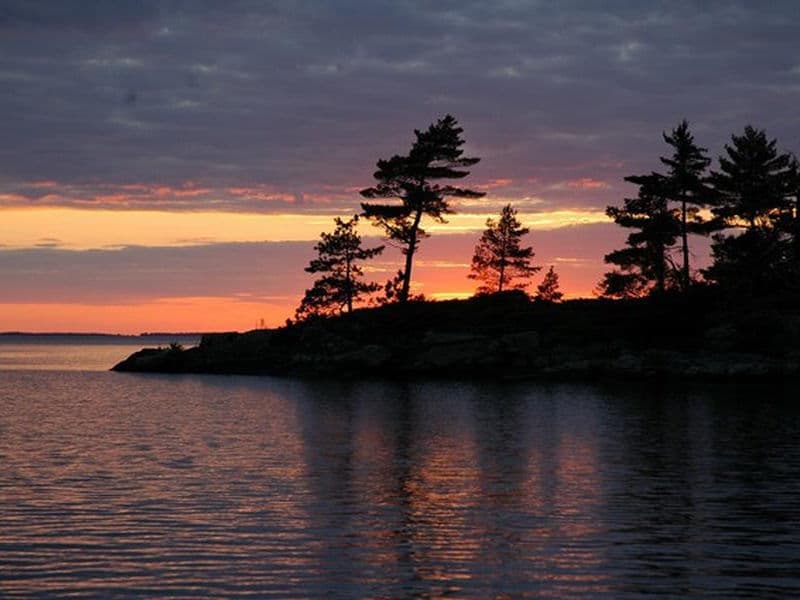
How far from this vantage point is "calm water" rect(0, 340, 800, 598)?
1734cm

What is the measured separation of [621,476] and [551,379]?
151ft

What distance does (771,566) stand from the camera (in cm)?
1792

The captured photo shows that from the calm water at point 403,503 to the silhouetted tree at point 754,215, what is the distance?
36.0 meters

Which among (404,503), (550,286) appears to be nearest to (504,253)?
(550,286)

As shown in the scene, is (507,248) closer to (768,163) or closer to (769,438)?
(768,163)

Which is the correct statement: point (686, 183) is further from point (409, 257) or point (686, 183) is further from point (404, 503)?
point (404, 503)

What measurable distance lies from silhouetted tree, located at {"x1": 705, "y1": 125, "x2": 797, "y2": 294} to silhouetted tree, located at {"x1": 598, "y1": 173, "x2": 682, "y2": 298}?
460 centimetres

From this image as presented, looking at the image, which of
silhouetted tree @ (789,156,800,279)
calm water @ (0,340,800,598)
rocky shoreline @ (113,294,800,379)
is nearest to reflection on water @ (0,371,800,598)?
calm water @ (0,340,800,598)

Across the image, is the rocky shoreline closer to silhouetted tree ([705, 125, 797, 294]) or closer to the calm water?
silhouetted tree ([705, 125, 797, 294])

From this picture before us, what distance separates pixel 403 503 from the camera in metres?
25.1

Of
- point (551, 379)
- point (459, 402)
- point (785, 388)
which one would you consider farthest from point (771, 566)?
point (551, 379)

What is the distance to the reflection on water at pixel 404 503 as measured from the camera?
17391mm

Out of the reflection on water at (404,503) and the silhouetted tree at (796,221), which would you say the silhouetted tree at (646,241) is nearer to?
the silhouetted tree at (796,221)

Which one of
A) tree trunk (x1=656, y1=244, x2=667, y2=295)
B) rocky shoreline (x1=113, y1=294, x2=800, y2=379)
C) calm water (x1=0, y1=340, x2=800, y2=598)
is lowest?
calm water (x1=0, y1=340, x2=800, y2=598)
